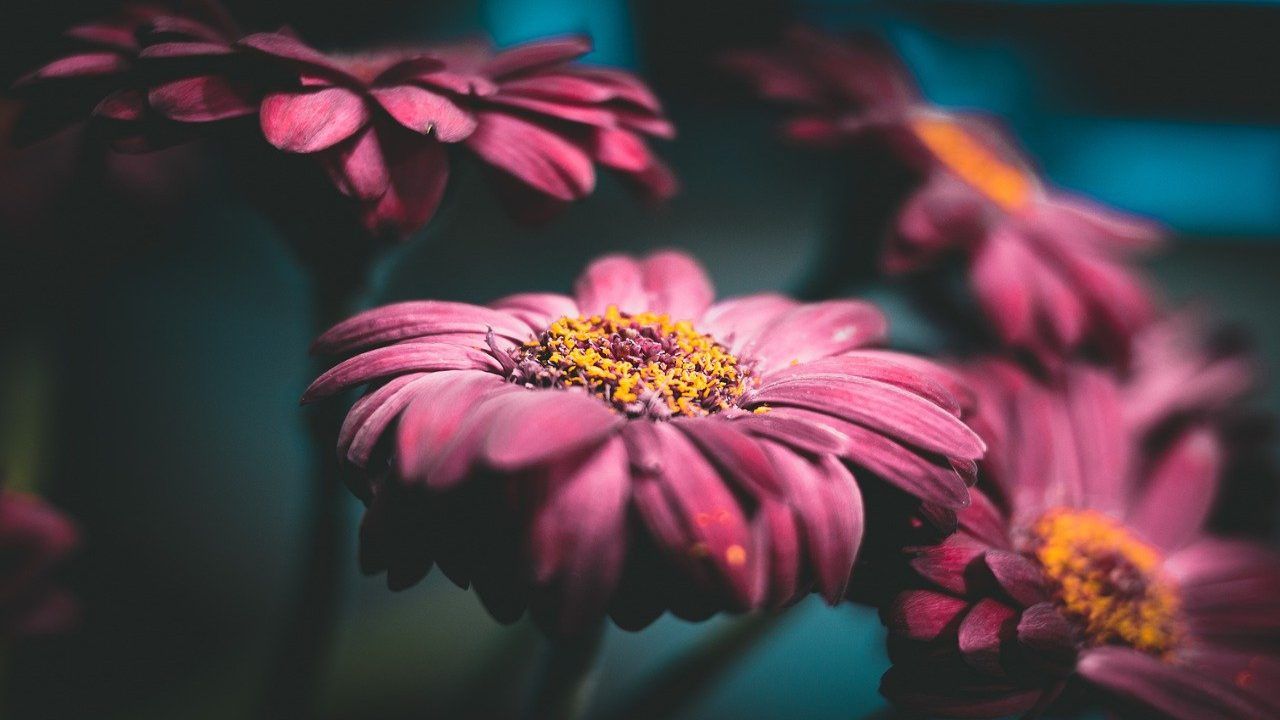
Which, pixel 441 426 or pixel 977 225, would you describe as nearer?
pixel 441 426

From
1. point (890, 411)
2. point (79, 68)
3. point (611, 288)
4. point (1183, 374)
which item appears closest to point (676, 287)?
point (611, 288)

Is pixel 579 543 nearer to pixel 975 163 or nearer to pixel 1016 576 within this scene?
pixel 1016 576

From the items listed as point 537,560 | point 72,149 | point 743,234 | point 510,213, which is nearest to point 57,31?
point 72,149

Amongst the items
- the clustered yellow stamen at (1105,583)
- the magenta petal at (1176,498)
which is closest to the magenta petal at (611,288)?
the clustered yellow stamen at (1105,583)

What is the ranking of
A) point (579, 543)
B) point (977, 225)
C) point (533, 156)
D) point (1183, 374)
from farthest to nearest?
1. point (1183, 374)
2. point (977, 225)
3. point (533, 156)
4. point (579, 543)

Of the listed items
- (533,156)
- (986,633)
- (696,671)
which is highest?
(533,156)

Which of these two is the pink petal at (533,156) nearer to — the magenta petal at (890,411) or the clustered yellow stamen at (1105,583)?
the magenta petal at (890,411)

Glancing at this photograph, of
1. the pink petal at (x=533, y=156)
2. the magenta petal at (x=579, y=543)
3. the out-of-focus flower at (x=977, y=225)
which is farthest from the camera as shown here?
the out-of-focus flower at (x=977, y=225)
